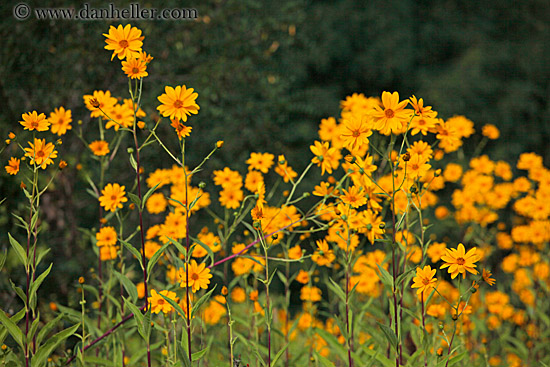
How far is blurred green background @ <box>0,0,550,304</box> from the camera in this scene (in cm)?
347

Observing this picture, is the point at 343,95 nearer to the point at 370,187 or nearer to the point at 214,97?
the point at 214,97

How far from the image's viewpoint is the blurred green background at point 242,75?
11.4 feet

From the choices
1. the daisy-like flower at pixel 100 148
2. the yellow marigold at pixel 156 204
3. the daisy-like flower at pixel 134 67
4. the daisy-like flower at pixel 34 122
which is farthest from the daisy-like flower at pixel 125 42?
the yellow marigold at pixel 156 204

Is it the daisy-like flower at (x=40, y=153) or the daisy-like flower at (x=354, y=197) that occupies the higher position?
the daisy-like flower at (x=40, y=153)

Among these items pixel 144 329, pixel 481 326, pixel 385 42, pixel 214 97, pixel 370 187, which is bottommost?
pixel 144 329

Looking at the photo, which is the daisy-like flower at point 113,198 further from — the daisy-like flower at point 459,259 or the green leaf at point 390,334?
the daisy-like flower at point 459,259

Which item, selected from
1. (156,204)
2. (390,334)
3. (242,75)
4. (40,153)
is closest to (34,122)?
(40,153)

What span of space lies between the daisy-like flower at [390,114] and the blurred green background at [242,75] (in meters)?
2.03

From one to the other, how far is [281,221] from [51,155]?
922mm

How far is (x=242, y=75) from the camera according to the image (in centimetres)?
404

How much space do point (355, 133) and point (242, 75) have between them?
7.83 feet

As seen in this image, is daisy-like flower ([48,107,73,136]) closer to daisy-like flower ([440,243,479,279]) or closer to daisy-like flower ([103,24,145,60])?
daisy-like flower ([103,24,145,60])

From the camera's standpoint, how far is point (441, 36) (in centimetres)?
782

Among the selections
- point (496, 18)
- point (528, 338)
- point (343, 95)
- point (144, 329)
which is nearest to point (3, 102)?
point (144, 329)
